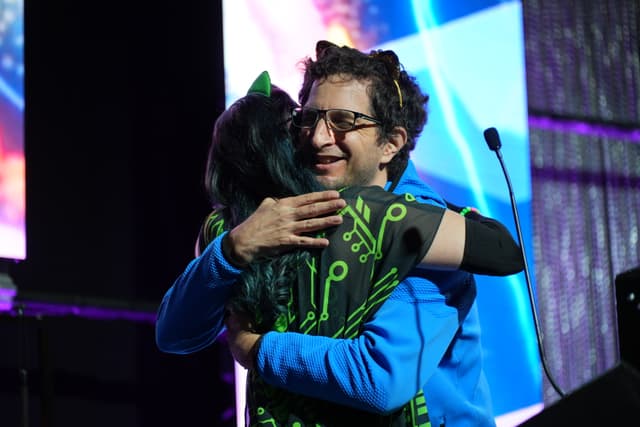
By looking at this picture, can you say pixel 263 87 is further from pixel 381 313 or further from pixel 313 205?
pixel 381 313

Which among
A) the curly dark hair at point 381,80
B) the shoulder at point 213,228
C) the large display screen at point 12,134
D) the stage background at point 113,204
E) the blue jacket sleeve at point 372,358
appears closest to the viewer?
the blue jacket sleeve at point 372,358

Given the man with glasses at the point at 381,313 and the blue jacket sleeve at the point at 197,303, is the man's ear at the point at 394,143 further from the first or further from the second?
the blue jacket sleeve at the point at 197,303

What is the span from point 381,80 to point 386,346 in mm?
599

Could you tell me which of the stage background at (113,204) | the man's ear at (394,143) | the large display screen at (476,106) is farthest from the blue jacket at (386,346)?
the large display screen at (476,106)

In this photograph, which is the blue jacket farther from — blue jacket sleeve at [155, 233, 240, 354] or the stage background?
the stage background

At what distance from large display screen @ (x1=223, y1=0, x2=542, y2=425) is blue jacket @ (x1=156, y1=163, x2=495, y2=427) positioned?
1.45 m

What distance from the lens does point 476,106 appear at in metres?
3.29

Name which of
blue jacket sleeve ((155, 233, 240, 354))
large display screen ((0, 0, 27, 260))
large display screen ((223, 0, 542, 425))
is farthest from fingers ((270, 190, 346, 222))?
large display screen ((223, 0, 542, 425))

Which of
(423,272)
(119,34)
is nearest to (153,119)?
(119,34)

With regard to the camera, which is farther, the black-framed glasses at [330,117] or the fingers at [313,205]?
the black-framed glasses at [330,117]

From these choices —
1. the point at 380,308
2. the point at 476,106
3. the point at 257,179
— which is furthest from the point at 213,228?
the point at 476,106

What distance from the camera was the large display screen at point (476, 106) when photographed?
122 inches

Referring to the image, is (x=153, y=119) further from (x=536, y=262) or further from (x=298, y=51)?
(x=536, y=262)

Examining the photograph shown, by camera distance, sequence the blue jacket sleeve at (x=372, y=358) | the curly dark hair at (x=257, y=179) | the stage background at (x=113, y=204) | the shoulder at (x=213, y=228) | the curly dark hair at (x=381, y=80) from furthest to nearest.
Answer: the stage background at (x=113, y=204) → the curly dark hair at (x=381, y=80) → the shoulder at (x=213, y=228) → the curly dark hair at (x=257, y=179) → the blue jacket sleeve at (x=372, y=358)
